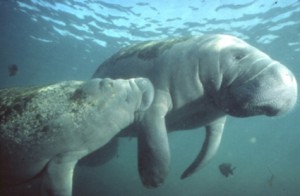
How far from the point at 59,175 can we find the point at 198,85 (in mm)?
2609

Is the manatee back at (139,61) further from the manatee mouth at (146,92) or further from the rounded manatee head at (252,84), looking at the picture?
the rounded manatee head at (252,84)

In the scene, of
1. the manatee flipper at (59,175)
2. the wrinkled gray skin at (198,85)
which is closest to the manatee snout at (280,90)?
the wrinkled gray skin at (198,85)

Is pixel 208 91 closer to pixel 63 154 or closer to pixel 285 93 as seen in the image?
pixel 285 93

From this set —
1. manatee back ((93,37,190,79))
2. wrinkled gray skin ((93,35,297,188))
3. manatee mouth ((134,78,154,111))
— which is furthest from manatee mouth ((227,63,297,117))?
manatee back ((93,37,190,79))

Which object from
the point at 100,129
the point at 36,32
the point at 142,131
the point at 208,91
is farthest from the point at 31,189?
the point at 36,32

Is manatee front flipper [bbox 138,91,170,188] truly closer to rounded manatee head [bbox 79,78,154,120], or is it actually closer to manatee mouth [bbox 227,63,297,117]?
rounded manatee head [bbox 79,78,154,120]

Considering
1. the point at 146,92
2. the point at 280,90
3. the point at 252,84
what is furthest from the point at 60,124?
the point at 280,90

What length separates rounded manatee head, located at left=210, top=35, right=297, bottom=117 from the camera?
4.02m

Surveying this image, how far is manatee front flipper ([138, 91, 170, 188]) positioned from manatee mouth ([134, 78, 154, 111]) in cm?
17

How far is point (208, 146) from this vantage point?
6.37 metres

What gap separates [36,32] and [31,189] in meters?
22.1

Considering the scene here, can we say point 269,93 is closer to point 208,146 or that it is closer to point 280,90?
point 280,90

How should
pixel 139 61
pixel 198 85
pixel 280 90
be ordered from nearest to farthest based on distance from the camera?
pixel 280 90 < pixel 198 85 < pixel 139 61

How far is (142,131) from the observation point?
4711mm
